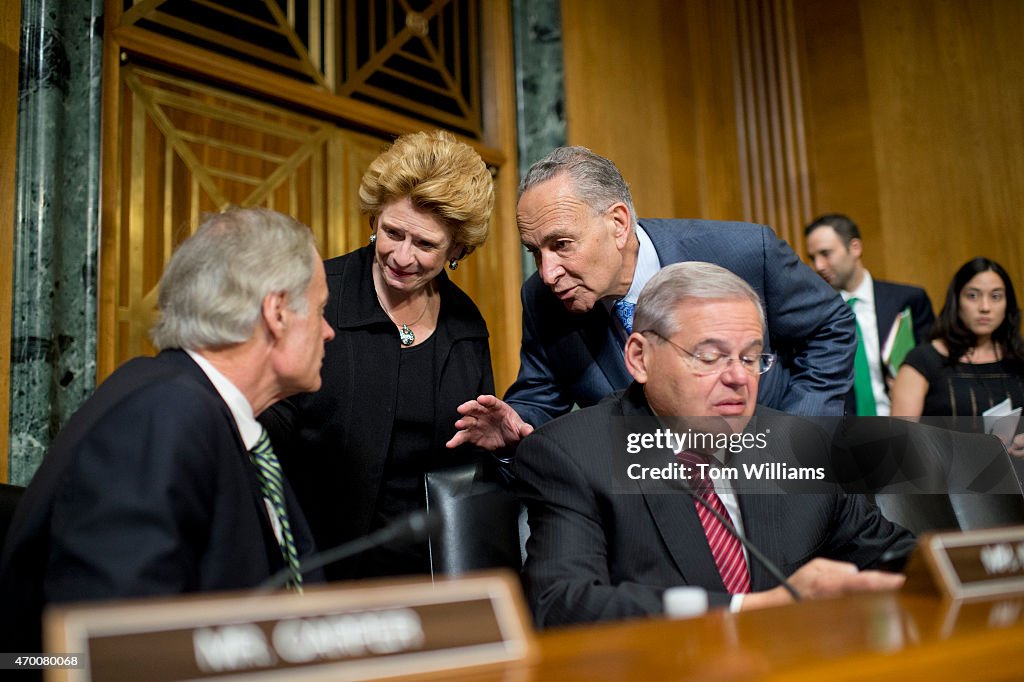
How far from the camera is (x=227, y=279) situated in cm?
138

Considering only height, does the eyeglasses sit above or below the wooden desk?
above

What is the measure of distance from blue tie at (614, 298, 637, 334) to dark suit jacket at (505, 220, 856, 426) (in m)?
0.04

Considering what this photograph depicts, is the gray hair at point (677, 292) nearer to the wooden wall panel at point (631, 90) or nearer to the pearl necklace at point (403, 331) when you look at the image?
the pearl necklace at point (403, 331)

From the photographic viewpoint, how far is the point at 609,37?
5055 millimetres

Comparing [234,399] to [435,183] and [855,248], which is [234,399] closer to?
[435,183]

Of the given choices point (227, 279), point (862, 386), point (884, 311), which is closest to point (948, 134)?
point (884, 311)

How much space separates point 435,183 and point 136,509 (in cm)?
122

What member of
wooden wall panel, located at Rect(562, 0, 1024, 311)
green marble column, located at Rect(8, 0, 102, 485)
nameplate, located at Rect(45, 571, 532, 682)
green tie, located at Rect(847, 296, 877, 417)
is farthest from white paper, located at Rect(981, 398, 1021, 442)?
green marble column, located at Rect(8, 0, 102, 485)

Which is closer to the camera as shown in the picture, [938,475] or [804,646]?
[804,646]

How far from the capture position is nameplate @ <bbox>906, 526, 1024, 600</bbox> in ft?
3.44

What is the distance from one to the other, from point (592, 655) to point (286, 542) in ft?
2.26

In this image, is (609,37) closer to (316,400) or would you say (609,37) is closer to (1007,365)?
(1007,365)

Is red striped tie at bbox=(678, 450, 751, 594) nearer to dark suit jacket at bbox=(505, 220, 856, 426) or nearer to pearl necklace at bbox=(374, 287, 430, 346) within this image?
dark suit jacket at bbox=(505, 220, 856, 426)

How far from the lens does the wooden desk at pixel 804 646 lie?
765 mm
